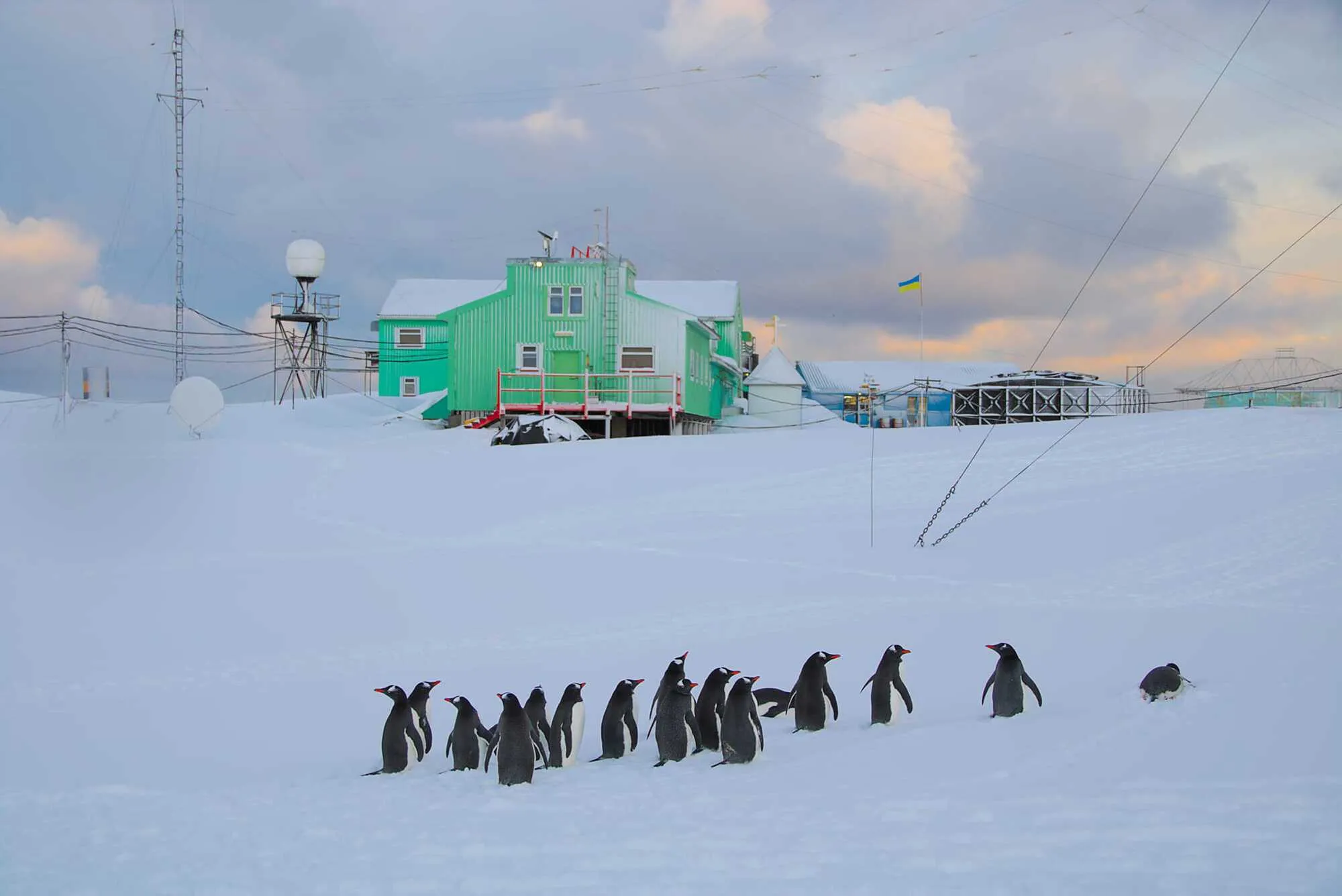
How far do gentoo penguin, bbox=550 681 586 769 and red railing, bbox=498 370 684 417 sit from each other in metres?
21.5

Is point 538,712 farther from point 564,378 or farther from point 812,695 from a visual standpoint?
A: point 564,378

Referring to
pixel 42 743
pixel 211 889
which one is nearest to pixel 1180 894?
pixel 211 889

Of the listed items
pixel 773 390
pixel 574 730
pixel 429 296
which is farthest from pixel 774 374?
pixel 574 730

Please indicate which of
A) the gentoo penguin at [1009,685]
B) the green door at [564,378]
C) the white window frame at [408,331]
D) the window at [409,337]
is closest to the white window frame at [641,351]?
the green door at [564,378]

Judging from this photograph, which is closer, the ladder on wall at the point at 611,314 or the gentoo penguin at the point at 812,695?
the gentoo penguin at the point at 812,695

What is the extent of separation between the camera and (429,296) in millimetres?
40938

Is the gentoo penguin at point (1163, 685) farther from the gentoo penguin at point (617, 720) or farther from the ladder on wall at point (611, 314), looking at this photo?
the ladder on wall at point (611, 314)

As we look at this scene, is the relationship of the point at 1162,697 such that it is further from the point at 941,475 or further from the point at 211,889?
the point at 941,475

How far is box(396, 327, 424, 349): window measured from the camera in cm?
4022

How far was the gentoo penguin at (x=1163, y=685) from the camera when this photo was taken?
8523 mm

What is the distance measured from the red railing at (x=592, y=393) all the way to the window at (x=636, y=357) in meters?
0.58

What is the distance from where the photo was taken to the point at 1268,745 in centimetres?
711

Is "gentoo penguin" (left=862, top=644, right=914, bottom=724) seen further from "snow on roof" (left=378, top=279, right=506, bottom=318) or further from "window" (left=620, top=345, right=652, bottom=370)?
"snow on roof" (left=378, top=279, right=506, bottom=318)

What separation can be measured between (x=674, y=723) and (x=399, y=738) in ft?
7.66
